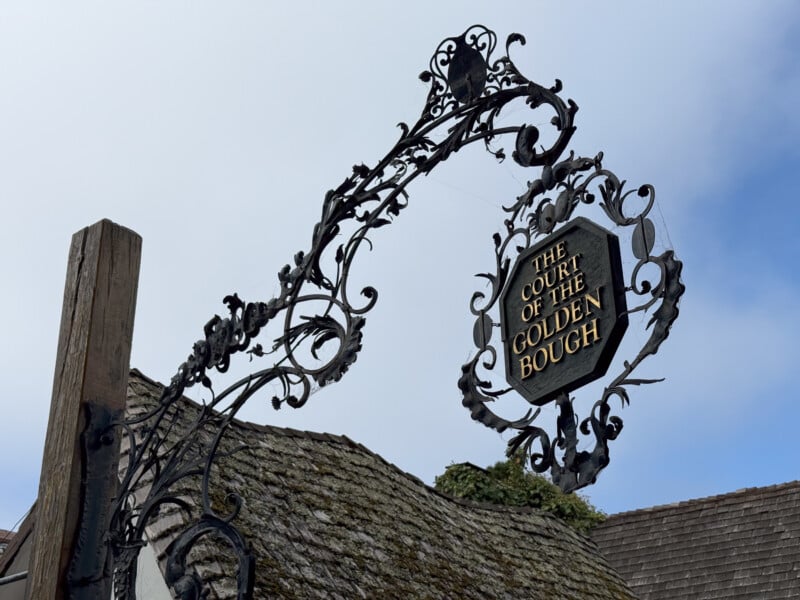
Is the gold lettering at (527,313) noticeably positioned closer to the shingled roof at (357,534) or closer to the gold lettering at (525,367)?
the gold lettering at (525,367)

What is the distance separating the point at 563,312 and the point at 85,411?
6.69ft

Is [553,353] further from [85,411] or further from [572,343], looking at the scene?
[85,411]

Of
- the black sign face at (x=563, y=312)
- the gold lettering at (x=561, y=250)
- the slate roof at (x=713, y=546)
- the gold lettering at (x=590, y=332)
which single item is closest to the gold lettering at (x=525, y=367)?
the black sign face at (x=563, y=312)

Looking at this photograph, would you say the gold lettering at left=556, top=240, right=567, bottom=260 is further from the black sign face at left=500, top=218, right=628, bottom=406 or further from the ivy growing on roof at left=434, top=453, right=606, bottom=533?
the ivy growing on roof at left=434, top=453, right=606, bottom=533

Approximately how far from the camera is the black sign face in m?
3.51

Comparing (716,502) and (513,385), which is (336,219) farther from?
(716,502)

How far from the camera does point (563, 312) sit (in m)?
3.70

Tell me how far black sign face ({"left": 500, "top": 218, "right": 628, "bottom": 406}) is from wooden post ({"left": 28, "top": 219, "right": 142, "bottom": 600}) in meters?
1.77

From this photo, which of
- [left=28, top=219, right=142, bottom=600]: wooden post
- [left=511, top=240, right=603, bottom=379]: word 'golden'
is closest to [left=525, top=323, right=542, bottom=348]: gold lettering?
[left=511, top=240, right=603, bottom=379]: word 'golden'

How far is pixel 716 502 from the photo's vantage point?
14.3 metres

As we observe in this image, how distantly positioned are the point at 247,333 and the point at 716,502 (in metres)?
11.1

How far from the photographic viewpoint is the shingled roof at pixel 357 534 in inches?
297

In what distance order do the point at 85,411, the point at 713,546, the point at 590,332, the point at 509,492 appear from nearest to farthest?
the point at 590,332 < the point at 85,411 < the point at 713,546 < the point at 509,492

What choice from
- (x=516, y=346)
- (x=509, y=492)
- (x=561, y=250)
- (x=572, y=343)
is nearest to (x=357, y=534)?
(x=516, y=346)
